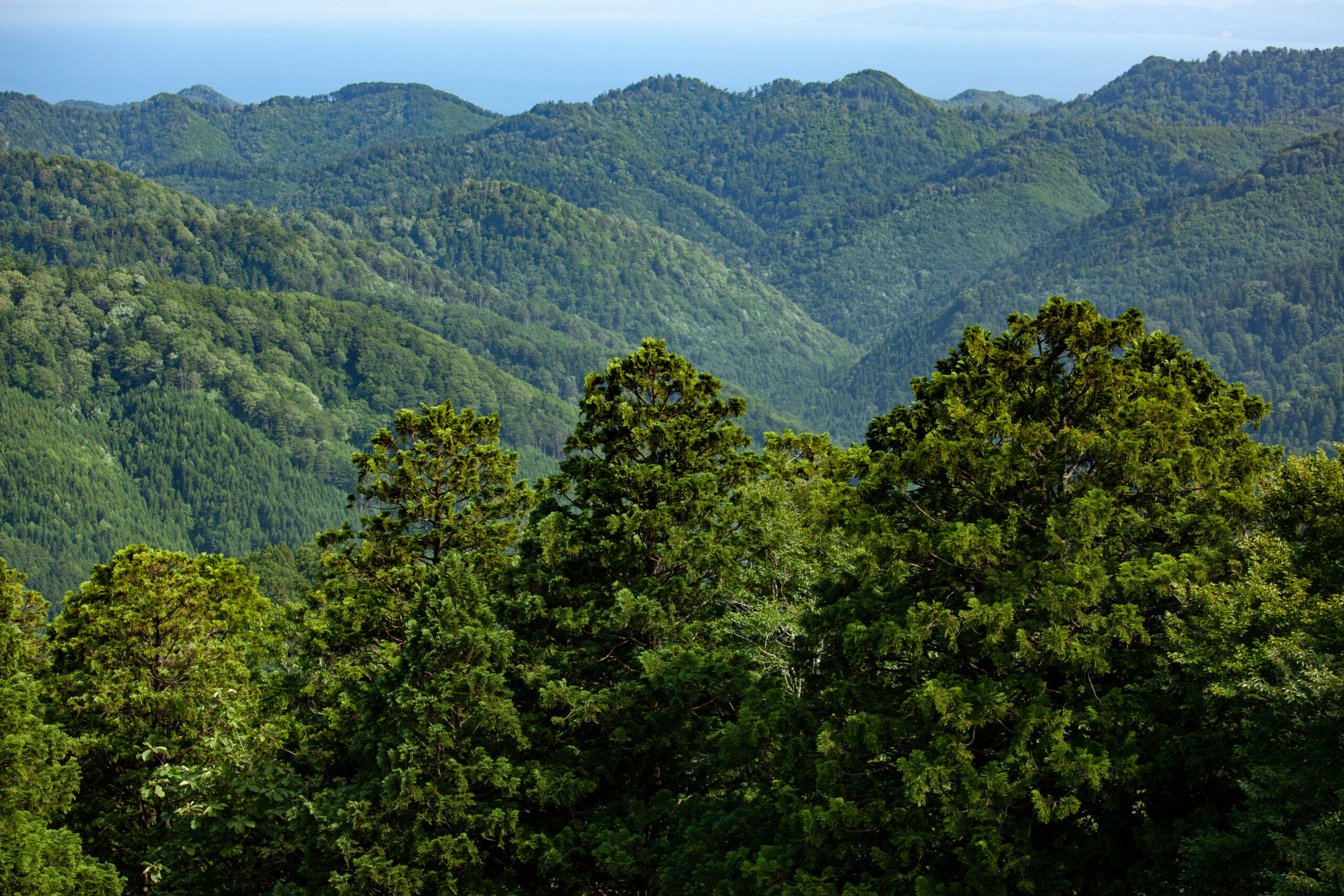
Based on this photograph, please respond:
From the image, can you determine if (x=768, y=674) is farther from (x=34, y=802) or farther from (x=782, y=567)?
(x=34, y=802)

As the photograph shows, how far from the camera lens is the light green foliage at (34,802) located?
2212 cm

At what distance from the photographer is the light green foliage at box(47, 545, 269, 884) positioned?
97.5 feet

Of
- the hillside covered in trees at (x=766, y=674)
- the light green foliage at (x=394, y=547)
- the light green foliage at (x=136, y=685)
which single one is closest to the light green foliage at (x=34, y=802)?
the hillside covered in trees at (x=766, y=674)

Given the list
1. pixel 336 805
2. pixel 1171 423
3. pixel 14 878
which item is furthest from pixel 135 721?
pixel 1171 423

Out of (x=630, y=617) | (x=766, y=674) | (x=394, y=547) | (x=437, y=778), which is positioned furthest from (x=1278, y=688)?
(x=394, y=547)

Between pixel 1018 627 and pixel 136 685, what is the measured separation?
2482 cm

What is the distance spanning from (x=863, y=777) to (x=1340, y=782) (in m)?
7.93

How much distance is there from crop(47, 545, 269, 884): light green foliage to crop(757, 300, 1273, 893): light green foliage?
59.0ft

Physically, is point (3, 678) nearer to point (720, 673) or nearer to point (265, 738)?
point (265, 738)

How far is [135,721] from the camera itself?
99.6 ft

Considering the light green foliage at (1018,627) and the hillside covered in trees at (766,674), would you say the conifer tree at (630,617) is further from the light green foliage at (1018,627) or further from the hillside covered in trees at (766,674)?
the light green foliage at (1018,627)

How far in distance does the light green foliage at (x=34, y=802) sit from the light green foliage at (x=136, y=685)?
3.09 metres

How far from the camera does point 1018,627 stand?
61.8 ft

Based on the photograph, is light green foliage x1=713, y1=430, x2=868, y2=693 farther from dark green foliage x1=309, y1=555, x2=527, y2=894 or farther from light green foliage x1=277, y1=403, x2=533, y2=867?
light green foliage x1=277, y1=403, x2=533, y2=867
